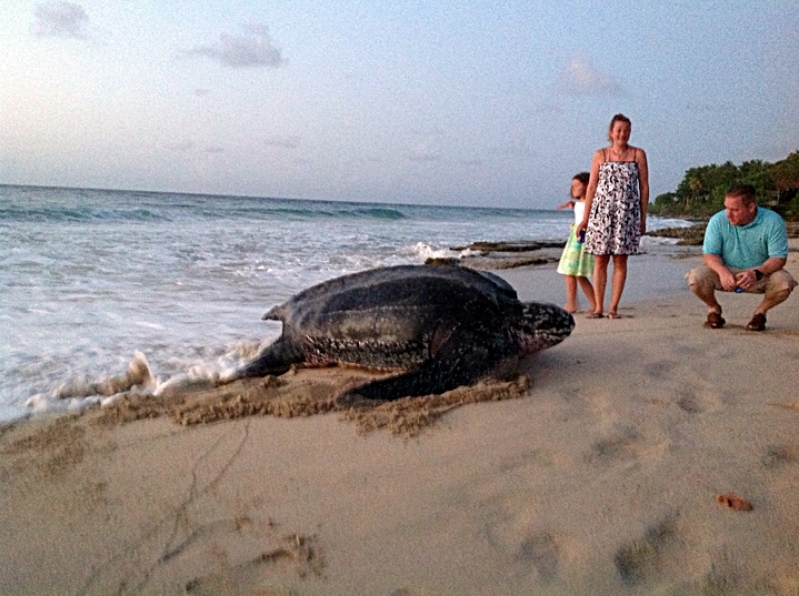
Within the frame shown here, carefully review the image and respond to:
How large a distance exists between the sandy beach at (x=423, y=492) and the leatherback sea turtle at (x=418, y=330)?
7.2 inches

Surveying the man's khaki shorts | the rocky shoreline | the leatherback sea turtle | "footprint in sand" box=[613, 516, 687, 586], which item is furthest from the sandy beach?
the rocky shoreline

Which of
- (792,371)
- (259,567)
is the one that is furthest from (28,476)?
(792,371)

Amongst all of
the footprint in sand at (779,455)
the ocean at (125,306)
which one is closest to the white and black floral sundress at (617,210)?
the footprint in sand at (779,455)

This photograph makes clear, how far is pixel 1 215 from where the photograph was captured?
13.4 m

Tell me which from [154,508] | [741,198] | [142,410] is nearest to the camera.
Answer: [154,508]

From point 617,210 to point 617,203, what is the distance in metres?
0.06

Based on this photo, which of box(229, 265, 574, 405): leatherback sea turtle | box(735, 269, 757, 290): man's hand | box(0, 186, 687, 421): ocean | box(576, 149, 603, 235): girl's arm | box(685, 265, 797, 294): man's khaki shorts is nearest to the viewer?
box(229, 265, 574, 405): leatherback sea turtle

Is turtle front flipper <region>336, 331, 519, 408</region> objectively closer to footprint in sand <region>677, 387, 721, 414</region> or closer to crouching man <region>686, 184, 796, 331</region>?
footprint in sand <region>677, 387, 721, 414</region>

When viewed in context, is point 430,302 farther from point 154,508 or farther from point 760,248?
point 760,248

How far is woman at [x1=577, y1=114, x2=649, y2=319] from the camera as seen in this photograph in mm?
4363

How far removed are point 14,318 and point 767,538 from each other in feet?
14.1

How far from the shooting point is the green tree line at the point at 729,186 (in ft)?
A: 104

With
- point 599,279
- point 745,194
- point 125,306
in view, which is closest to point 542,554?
point 745,194

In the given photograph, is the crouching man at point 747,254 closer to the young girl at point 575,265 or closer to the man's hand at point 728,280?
the man's hand at point 728,280
